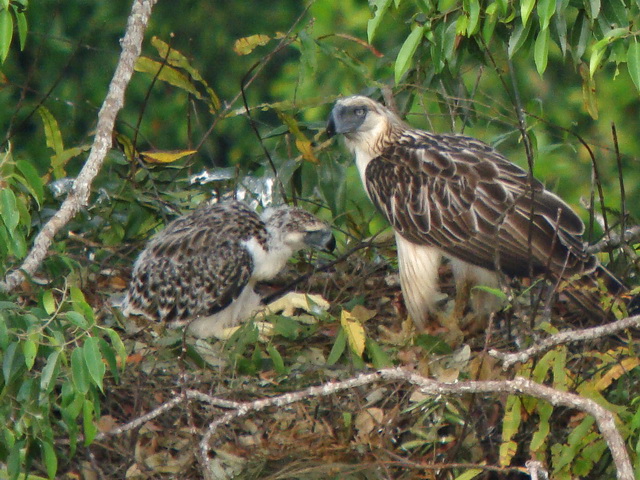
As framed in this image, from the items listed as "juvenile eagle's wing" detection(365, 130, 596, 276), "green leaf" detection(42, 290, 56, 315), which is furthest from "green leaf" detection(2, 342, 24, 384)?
"juvenile eagle's wing" detection(365, 130, 596, 276)

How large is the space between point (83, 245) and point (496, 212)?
214 centimetres

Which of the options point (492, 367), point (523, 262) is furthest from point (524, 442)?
point (523, 262)

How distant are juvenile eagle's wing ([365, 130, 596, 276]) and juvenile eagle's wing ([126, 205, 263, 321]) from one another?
79 centimetres

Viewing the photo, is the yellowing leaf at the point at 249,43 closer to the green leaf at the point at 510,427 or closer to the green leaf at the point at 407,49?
the green leaf at the point at 407,49

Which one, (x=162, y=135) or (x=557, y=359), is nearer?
(x=557, y=359)

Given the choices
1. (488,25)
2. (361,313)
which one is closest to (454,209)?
(361,313)

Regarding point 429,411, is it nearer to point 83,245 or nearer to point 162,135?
point 83,245

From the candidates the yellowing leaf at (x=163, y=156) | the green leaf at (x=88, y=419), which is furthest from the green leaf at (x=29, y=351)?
the yellowing leaf at (x=163, y=156)

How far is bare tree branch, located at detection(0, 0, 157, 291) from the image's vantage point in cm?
452

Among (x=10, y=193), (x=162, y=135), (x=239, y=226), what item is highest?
(x=10, y=193)

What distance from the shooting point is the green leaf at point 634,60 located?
402 cm

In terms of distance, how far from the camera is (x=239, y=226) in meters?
6.43

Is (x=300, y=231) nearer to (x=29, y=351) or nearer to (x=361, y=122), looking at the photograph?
(x=361, y=122)

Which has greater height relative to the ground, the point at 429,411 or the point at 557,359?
the point at 557,359
